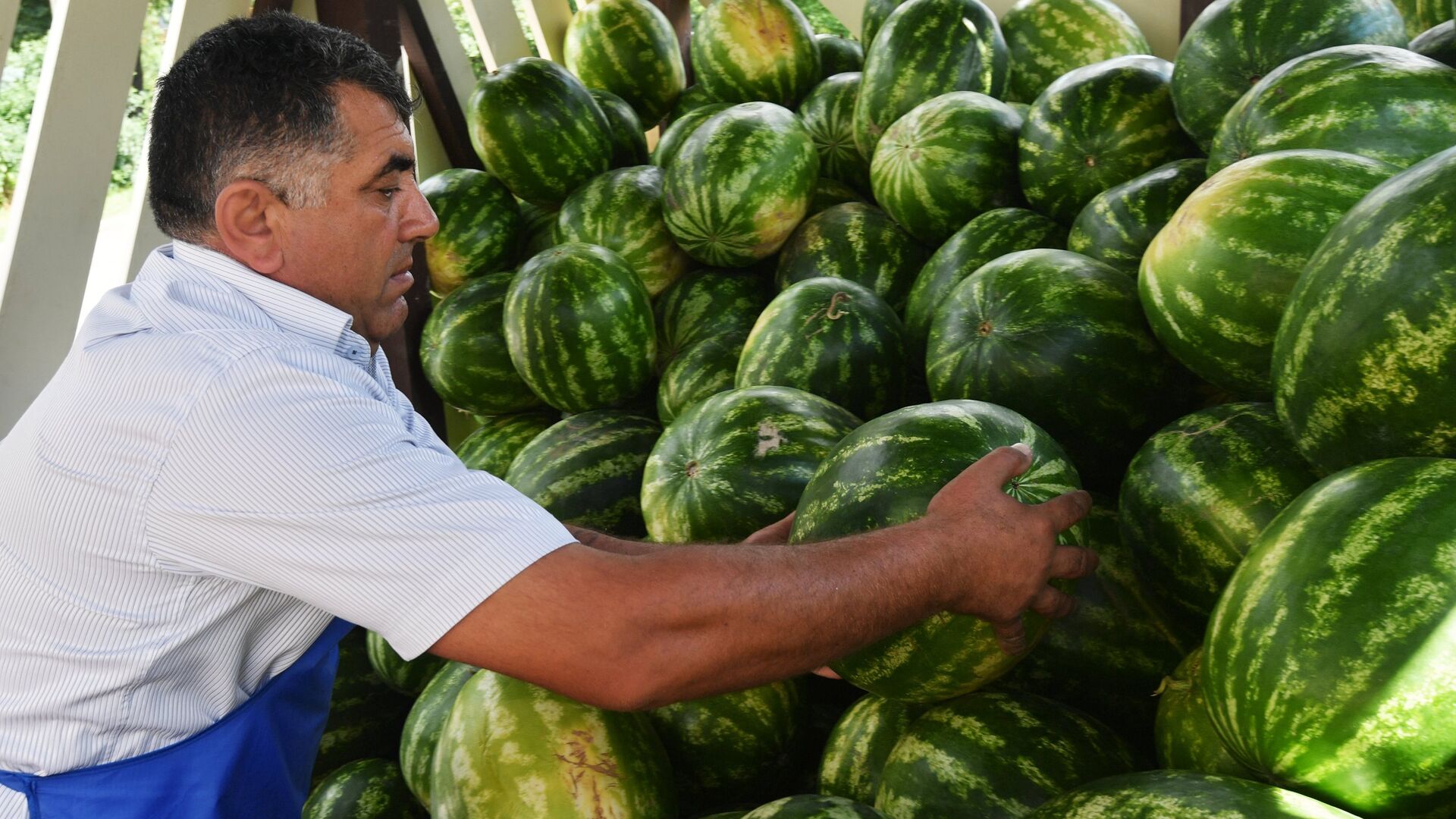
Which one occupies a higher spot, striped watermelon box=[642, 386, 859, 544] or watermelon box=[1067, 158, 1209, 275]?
watermelon box=[1067, 158, 1209, 275]

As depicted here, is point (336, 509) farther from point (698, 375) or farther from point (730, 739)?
point (698, 375)

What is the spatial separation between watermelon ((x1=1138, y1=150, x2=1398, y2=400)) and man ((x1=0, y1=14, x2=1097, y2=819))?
42cm

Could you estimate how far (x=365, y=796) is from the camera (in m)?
2.48

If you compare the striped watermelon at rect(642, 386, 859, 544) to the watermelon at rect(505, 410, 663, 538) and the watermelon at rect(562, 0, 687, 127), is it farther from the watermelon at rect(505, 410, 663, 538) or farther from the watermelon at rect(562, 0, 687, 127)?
the watermelon at rect(562, 0, 687, 127)

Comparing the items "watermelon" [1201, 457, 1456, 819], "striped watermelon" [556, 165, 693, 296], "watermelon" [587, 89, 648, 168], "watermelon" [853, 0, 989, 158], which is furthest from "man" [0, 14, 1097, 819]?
"watermelon" [587, 89, 648, 168]

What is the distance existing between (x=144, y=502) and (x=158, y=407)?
14 cm

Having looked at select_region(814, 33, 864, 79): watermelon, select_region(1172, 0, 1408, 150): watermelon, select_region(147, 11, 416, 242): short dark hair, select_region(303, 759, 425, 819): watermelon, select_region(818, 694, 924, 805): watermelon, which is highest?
select_region(147, 11, 416, 242): short dark hair

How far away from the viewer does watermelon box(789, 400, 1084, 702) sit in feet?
5.37

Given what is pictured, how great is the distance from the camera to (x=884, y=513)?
5.48ft

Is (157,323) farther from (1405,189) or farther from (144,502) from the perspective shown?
(1405,189)

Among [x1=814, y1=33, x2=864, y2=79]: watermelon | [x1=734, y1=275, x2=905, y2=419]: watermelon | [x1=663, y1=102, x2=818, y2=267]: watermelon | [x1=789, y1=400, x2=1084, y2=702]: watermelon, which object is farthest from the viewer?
[x1=814, y1=33, x2=864, y2=79]: watermelon

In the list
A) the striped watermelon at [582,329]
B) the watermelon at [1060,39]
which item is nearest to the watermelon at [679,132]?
the striped watermelon at [582,329]

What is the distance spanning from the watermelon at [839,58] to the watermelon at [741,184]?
2.78 ft

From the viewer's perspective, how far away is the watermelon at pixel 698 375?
2.86 meters
